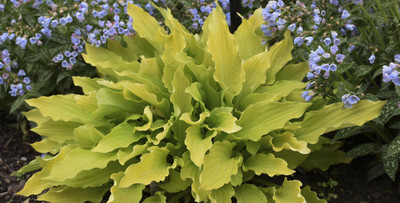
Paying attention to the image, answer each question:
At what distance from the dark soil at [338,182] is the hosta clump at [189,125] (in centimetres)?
15

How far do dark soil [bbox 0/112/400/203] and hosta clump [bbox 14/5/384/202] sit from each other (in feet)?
0.51

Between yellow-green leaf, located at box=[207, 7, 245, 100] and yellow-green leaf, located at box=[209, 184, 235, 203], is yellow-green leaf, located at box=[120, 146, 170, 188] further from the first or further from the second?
yellow-green leaf, located at box=[207, 7, 245, 100]

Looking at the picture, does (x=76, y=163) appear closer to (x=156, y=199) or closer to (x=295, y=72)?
(x=156, y=199)

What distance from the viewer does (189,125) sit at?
2.43 m

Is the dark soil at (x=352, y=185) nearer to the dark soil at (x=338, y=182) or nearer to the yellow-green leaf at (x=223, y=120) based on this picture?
the dark soil at (x=338, y=182)

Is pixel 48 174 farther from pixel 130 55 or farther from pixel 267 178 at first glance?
pixel 267 178

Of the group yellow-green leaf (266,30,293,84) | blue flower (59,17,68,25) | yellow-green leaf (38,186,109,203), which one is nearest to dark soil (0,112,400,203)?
yellow-green leaf (38,186,109,203)

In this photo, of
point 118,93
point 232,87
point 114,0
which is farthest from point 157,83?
point 114,0

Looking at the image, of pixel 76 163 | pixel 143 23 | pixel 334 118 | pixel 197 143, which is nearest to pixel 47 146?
pixel 76 163

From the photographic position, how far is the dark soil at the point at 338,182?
101 inches

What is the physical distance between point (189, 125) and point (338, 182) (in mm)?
964

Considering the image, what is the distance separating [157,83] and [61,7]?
0.83 meters

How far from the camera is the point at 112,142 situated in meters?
2.32

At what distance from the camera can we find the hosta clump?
2.22m
